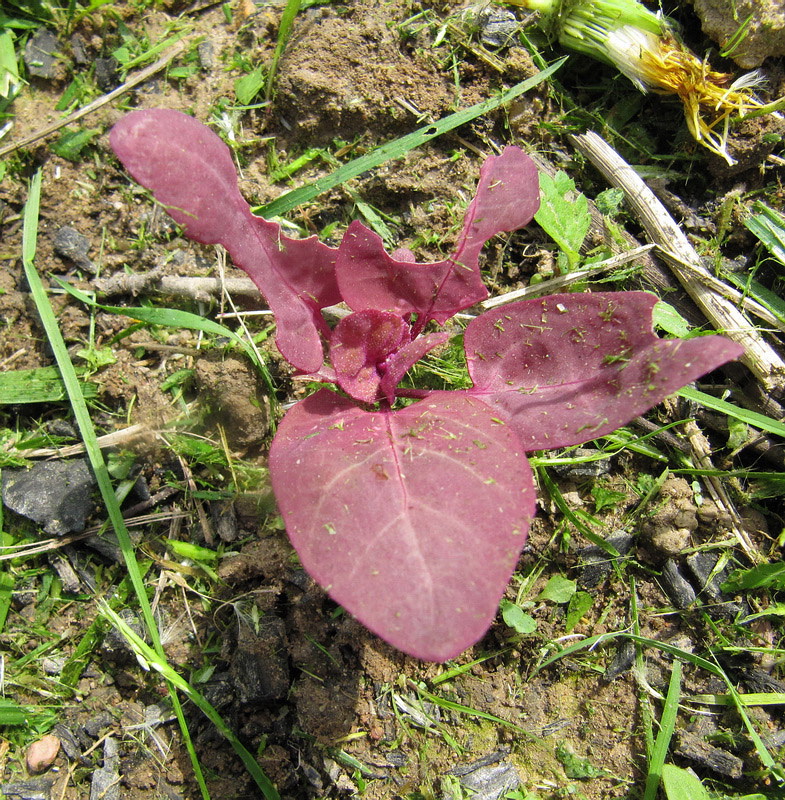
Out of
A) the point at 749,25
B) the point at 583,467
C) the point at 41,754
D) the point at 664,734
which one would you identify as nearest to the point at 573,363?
the point at 583,467

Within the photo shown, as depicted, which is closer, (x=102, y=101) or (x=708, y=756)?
(x=708, y=756)

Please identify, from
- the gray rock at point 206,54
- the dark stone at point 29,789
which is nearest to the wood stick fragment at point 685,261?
the gray rock at point 206,54

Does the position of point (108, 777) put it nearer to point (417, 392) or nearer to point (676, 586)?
point (417, 392)

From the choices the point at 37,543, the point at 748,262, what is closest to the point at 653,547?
the point at 748,262

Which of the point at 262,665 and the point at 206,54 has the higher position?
the point at 206,54

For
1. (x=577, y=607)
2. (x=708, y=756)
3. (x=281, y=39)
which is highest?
(x=281, y=39)

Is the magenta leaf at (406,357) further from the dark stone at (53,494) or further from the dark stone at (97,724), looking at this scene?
the dark stone at (97,724)
